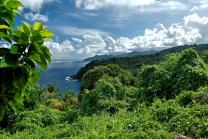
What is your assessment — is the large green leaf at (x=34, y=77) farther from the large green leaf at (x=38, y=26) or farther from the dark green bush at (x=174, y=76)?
the dark green bush at (x=174, y=76)

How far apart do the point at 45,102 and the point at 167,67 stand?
123 ft

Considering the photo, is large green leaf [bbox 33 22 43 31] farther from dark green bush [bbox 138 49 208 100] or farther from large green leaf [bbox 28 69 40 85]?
dark green bush [bbox 138 49 208 100]

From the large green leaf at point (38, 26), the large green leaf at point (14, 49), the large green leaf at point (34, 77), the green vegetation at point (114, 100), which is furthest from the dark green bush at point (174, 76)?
the large green leaf at point (14, 49)

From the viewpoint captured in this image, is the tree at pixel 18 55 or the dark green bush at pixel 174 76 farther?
the dark green bush at pixel 174 76

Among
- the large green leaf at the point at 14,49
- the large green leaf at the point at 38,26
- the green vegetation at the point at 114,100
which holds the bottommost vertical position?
the green vegetation at the point at 114,100

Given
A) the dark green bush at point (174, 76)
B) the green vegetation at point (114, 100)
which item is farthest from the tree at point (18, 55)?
the dark green bush at point (174, 76)

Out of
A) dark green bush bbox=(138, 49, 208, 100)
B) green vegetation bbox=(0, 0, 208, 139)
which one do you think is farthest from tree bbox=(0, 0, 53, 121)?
dark green bush bbox=(138, 49, 208, 100)

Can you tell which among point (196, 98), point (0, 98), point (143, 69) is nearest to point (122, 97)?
point (143, 69)

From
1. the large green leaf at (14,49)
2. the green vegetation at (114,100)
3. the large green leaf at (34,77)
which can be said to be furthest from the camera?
the large green leaf at (34,77)

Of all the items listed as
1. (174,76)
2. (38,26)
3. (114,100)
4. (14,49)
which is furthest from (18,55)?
(114,100)

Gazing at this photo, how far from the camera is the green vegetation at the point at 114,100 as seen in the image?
2895mm

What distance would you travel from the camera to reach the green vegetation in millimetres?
2895

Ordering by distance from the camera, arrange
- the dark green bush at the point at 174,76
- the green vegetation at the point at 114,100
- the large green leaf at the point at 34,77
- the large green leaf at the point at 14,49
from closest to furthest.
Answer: the large green leaf at the point at 14,49
the green vegetation at the point at 114,100
the large green leaf at the point at 34,77
the dark green bush at the point at 174,76

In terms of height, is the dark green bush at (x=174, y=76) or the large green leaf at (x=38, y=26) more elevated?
the large green leaf at (x=38, y=26)
